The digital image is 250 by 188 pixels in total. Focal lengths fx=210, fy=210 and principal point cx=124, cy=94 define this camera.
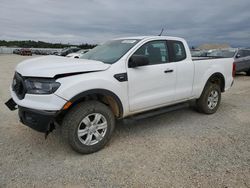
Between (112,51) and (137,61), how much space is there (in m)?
0.75

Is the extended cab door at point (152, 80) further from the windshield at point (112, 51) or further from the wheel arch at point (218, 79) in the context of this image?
the wheel arch at point (218, 79)

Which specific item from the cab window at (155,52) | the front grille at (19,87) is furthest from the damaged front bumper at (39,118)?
the cab window at (155,52)

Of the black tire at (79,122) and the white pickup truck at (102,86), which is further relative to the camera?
the black tire at (79,122)

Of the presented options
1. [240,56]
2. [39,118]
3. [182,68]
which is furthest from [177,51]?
[240,56]

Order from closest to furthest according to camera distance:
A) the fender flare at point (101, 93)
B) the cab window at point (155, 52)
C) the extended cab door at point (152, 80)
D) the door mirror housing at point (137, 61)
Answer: the fender flare at point (101, 93), the door mirror housing at point (137, 61), the extended cab door at point (152, 80), the cab window at point (155, 52)

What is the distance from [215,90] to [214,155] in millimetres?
2361

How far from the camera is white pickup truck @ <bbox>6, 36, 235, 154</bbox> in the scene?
289 cm

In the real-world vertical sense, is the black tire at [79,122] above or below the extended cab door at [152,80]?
below

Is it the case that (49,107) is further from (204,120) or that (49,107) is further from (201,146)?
(204,120)

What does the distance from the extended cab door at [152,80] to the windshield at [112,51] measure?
0.24 meters

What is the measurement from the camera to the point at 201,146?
11.6 feet

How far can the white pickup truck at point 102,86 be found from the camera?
9.50ft

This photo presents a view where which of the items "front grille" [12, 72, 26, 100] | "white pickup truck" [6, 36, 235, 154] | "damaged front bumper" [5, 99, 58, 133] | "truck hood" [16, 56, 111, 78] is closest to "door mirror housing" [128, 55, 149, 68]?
"white pickup truck" [6, 36, 235, 154]

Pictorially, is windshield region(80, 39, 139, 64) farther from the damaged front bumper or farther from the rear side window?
the damaged front bumper
